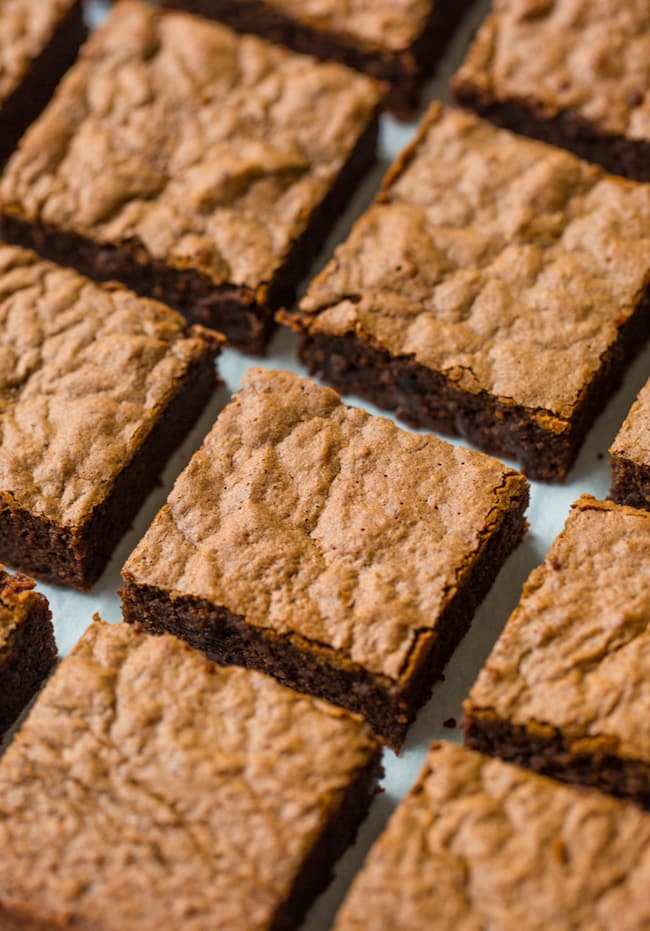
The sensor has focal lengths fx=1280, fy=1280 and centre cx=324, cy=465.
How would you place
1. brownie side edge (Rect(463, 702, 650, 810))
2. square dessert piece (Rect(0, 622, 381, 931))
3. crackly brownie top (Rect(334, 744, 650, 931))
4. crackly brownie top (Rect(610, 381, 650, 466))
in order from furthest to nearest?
crackly brownie top (Rect(610, 381, 650, 466)) < brownie side edge (Rect(463, 702, 650, 810)) < square dessert piece (Rect(0, 622, 381, 931)) < crackly brownie top (Rect(334, 744, 650, 931))

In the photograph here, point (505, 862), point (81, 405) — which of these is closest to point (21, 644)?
point (81, 405)

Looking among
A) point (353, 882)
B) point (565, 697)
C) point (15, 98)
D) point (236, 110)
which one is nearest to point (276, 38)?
point (236, 110)

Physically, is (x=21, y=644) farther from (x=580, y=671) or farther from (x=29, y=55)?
(x=29, y=55)

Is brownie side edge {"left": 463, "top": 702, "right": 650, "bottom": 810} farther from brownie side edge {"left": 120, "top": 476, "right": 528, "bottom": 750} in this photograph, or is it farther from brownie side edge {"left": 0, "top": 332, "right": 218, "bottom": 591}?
brownie side edge {"left": 0, "top": 332, "right": 218, "bottom": 591}

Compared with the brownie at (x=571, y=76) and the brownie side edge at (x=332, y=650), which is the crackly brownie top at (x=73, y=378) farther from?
the brownie at (x=571, y=76)

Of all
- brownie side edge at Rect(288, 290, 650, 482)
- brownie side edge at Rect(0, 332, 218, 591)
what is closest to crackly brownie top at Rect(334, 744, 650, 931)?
brownie side edge at Rect(288, 290, 650, 482)

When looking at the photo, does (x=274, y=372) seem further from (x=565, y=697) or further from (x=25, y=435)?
(x=565, y=697)

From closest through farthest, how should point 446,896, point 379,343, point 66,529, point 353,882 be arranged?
point 446,896 < point 353,882 < point 66,529 < point 379,343
